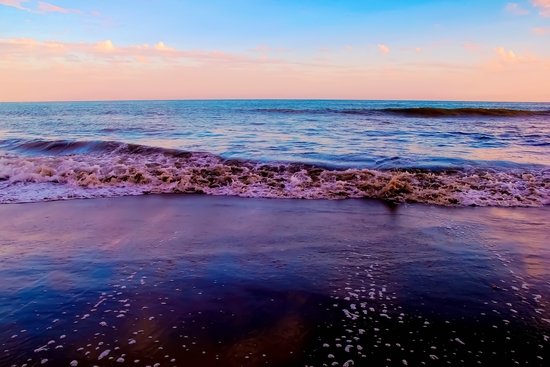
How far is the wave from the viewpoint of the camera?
25.2 ft

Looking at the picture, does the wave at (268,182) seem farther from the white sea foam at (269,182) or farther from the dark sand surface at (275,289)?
the dark sand surface at (275,289)

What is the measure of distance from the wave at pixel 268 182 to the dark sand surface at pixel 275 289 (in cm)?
140

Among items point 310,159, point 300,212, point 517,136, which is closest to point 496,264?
point 300,212

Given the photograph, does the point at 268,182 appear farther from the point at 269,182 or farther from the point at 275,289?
the point at 275,289

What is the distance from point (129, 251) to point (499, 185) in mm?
8137

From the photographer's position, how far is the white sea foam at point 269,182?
25.2ft

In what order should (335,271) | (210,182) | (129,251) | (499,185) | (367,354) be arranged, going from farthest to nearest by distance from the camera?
(210,182) → (499,185) → (129,251) → (335,271) → (367,354)

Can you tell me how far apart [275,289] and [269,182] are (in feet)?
17.0

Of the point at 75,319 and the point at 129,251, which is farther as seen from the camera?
the point at 129,251

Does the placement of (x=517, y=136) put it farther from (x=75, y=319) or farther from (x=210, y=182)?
(x=75, y=319)

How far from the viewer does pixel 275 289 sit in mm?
3855

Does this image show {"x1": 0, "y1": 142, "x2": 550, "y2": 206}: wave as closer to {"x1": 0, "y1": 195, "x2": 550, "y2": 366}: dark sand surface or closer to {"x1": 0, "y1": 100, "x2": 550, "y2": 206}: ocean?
{"x1": 0, "y1": 100, "x2": 550, "y2": 206}: ocean

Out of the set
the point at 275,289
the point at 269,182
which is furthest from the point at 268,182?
the point at 275,289

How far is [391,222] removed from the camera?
605 cm
